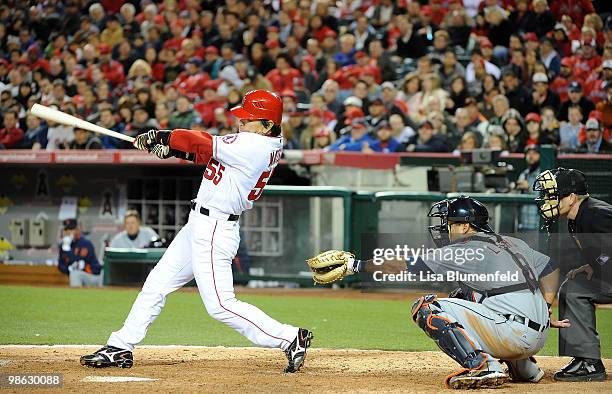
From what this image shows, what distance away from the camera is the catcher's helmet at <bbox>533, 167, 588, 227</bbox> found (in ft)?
18.8

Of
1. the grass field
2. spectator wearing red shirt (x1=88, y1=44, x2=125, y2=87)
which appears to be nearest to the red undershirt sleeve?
the grass field

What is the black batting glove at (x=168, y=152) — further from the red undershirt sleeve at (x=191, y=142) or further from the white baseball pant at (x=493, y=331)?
the white baseball pant at (x=493, y=331)

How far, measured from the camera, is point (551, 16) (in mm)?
13750

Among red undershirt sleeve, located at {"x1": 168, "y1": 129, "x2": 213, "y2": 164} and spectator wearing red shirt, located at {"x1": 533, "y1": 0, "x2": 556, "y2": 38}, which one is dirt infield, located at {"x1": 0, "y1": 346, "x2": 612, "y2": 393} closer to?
red undershirt sleeve, located at {"x1": 168, "y1": 129, "x2": 213, "y2": 164}

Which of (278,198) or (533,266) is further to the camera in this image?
(278,198)

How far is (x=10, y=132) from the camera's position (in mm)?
14578

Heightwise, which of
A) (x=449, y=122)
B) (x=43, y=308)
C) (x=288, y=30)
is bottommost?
(x=43, y=308)

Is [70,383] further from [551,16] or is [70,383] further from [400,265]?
[551,16]

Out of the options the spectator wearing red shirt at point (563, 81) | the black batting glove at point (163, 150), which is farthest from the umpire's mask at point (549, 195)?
the spectator wearing red shirt at point (563, 81)

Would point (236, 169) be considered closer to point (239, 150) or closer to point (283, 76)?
point (239, 150)

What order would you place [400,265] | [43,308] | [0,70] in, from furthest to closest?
[0,70]
[43,308]
[400,265]

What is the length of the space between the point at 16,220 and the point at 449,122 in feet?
19.6

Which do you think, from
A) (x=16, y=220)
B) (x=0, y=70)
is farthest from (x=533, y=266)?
(x=0, y=70)

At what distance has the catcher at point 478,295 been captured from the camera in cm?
510
